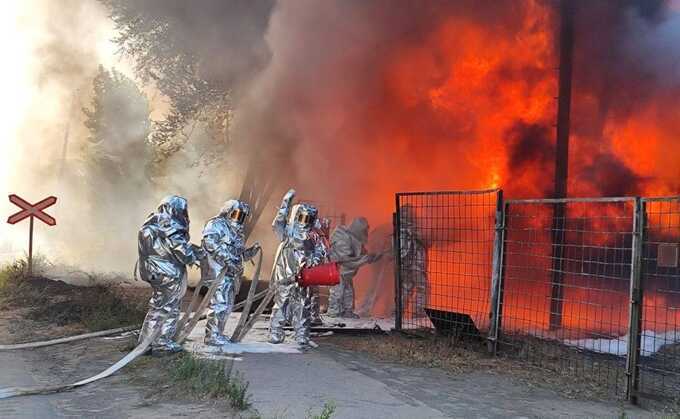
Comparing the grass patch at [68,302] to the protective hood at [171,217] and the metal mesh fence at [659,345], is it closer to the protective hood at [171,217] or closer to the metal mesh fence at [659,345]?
the protective hood at [171,217]

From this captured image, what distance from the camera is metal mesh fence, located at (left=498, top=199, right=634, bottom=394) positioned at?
6.74 metres

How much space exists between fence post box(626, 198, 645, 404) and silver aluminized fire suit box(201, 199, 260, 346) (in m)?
3.75

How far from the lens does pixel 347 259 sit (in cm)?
1041

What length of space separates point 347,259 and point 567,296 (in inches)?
138

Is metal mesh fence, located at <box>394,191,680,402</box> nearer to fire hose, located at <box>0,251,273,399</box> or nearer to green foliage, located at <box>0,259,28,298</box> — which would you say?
fire hose, located at <box>0,251,273,399</box>

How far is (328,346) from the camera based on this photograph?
7539mm

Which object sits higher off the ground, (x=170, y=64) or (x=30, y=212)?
(x=170, y=64)

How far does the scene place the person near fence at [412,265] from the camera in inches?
375

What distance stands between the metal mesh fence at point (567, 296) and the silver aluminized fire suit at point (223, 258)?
2740mm

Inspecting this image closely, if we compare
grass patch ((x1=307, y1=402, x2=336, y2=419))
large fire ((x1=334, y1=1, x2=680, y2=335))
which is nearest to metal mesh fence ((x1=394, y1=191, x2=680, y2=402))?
large fire ((x1=334, y1=1, x2=680, y2=335))

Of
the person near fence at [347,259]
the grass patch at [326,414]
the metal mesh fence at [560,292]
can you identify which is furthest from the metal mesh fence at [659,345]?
the person near fence at [347,259]

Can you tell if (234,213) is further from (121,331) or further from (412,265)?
(412,265)

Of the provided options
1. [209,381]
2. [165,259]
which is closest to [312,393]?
[209,381]

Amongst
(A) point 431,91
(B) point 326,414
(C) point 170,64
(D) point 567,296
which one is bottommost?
(B) point 326,414
